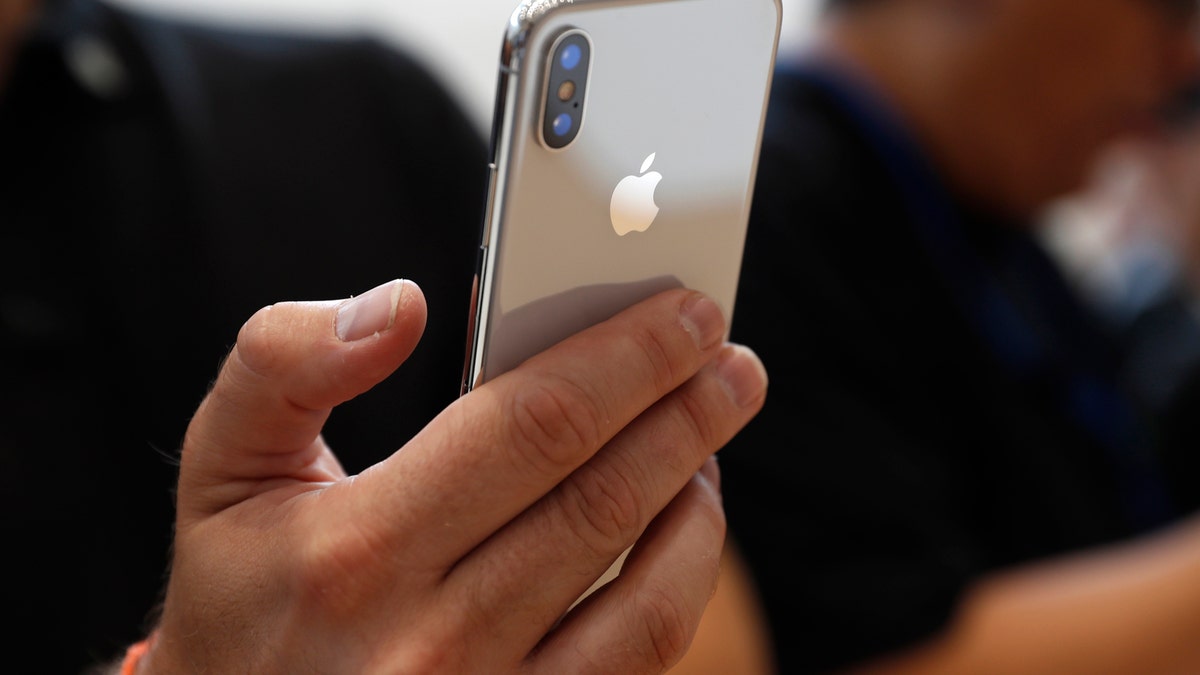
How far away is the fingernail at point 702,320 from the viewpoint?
1.37 ft

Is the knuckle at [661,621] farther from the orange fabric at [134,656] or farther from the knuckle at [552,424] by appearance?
the orange fabric at [134,656]

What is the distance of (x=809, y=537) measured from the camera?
3.24 ft

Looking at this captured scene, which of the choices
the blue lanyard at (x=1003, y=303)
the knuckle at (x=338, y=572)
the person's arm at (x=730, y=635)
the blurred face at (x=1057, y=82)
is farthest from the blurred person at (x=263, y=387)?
the blurred face at (x=1057, y=82)

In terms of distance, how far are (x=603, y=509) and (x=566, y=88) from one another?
0.49 ft

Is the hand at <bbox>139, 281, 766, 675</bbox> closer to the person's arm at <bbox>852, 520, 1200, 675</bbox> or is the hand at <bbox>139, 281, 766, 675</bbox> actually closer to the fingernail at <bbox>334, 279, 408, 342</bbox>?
the fingernail at <bbox>334, 279, 408, 342</bbox>

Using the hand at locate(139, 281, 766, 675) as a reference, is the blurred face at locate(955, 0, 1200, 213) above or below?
above

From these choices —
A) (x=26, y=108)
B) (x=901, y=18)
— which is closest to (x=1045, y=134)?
(x=901, y=18)

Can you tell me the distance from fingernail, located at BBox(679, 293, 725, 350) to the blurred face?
88 centimetres

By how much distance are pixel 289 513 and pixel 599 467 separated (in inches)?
4.4

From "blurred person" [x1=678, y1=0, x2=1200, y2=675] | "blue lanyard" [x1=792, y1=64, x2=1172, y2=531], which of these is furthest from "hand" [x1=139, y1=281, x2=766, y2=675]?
"blue lanyard" [x1=792, y1=64, x2=1172, y2=531]

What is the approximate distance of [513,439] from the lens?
1.22 feet

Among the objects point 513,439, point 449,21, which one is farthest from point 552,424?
point 449,21

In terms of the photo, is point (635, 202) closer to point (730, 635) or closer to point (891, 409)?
point (730, 635)

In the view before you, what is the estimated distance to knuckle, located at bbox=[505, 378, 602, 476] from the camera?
37cm
